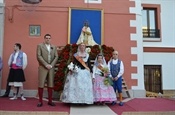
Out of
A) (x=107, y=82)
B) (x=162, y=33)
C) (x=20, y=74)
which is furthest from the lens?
(x=162, y=33)

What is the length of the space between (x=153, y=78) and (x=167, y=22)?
9.18ft

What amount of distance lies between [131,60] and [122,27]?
1069mm

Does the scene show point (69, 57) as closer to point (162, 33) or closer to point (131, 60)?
point (131, 60)

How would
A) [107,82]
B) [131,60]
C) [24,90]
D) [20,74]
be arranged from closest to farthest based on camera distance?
[107,82], [20,74], [24,90], [131,60]

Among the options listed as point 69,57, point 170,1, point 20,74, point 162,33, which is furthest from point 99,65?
point 170,1

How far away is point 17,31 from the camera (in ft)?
23.3

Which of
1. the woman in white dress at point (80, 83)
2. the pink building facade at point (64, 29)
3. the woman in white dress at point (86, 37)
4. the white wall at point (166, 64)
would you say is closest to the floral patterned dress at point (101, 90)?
the woman in white dress at point (80, 83)

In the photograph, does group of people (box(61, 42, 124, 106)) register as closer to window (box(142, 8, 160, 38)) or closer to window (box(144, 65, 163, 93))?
window (box(144, 65, 163, 93))

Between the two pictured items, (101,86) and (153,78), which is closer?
(101,86)

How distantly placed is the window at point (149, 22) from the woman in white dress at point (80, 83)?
22.7ft

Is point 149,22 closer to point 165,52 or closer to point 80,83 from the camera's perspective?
point 165,52

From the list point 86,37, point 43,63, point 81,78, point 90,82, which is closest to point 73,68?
point 81,78

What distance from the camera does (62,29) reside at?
7.26 meters

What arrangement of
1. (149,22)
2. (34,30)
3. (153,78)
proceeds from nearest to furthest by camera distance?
1. (34,30)
2. (153,78)
3. (149,22)
